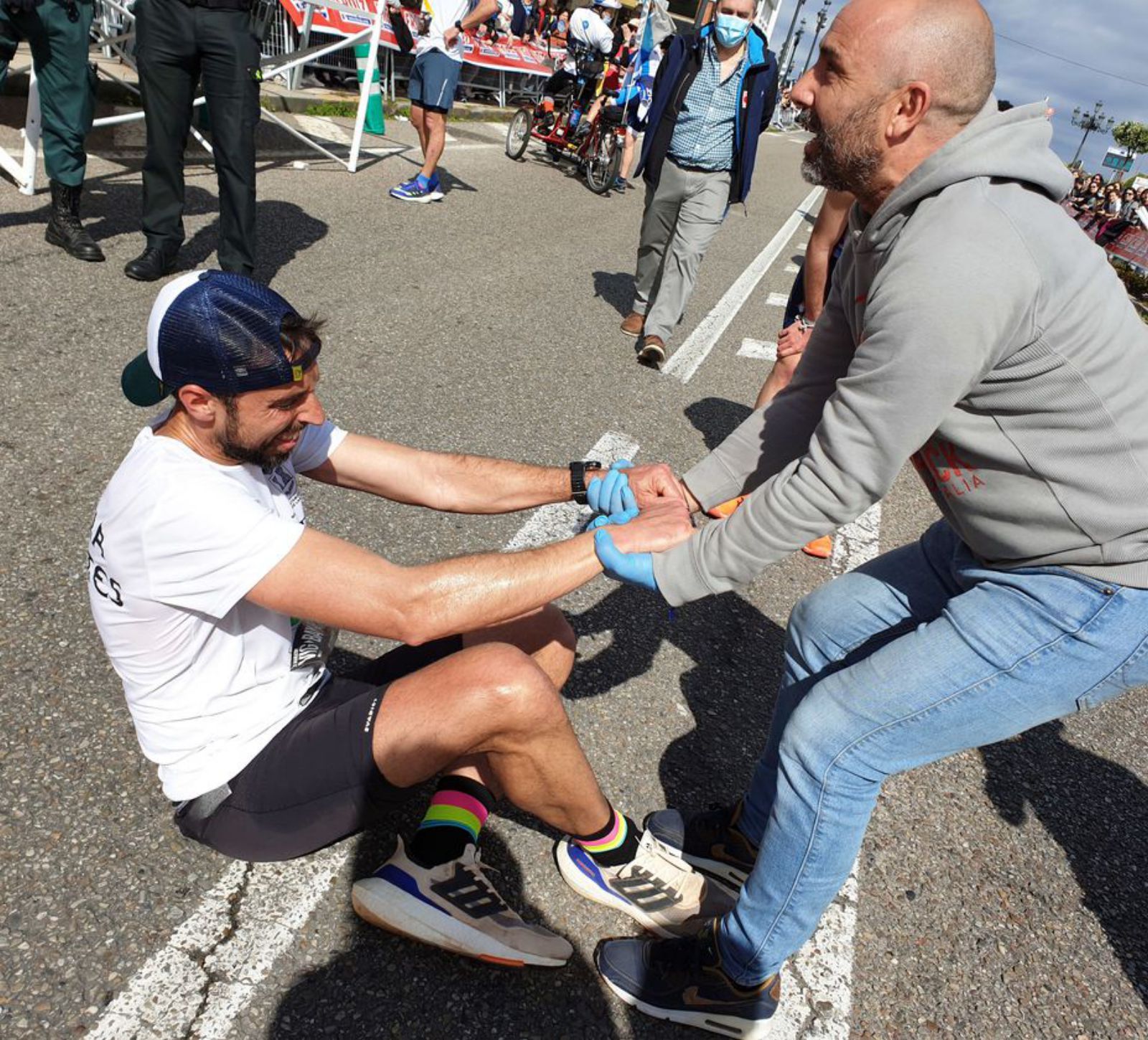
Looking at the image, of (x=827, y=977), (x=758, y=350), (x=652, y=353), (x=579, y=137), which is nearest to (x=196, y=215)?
(x=652, y=353)

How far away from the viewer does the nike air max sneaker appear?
2.32 metres

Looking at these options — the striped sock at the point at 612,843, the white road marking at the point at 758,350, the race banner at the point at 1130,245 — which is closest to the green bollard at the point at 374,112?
the white road marking at the point at 758,350

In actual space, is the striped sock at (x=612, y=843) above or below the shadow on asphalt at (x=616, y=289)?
above

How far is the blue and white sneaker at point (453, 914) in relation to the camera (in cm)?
191

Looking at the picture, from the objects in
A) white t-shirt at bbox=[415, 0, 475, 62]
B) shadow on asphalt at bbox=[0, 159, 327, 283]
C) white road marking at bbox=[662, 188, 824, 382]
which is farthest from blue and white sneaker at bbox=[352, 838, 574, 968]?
white t-shirt at bbox=[415, 0, 475, 62]

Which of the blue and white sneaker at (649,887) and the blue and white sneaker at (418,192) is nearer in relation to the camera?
the blue and white sneaker at (649,887)

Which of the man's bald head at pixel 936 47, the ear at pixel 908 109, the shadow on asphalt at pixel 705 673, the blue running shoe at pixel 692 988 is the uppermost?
the man's bald head at pixel 936 47

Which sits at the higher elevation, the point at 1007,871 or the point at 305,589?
the point at 305,589

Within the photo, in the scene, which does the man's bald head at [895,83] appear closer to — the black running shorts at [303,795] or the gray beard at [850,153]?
the gray beard at [850,153]

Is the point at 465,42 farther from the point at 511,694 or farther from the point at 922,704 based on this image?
the point at 922,704

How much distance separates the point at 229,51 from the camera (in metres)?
4.75

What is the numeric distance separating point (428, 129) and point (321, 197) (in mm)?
1378

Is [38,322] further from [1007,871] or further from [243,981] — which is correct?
[1007,871]

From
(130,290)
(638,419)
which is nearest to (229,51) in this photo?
(130,290)
